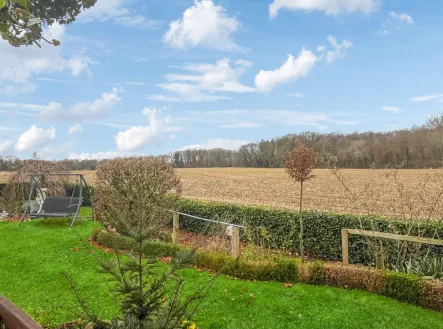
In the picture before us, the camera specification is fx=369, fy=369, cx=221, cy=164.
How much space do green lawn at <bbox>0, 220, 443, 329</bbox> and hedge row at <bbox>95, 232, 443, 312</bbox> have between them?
22cm

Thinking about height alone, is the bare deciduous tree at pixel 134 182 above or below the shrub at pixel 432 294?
above

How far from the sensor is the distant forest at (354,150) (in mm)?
38031

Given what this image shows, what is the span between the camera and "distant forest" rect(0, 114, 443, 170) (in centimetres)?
3803

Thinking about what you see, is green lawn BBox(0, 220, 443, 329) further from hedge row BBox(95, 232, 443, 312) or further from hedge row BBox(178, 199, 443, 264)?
hedge row BBox(178, 199, 443, 264)

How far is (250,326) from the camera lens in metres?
5.21

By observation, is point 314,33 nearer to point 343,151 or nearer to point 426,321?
point 426,321

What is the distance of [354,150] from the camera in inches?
1683

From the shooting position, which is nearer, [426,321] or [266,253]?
[426,321]

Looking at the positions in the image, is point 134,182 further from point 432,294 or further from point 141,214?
point 141,214

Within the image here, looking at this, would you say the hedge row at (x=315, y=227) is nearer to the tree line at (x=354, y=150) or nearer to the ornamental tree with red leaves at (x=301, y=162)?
the ornamental tree with red leaves at (x=301, y=162)

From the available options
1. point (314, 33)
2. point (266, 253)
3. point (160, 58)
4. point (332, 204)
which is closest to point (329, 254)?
point (266, 253)

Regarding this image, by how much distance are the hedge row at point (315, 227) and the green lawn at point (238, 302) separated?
7.02 ft

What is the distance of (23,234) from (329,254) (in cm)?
905

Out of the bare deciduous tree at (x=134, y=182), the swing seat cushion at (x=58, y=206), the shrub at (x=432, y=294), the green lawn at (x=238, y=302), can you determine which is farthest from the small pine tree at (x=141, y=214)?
the shrub at (x=432, y=294)
